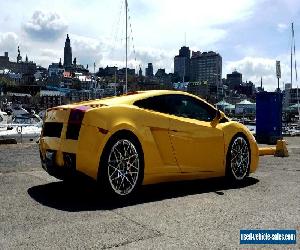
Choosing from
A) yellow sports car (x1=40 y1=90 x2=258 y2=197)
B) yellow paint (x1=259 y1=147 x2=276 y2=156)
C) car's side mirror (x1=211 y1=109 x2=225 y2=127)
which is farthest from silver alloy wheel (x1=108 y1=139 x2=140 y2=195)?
yellow paint (x1=259 y1=147 x2=276 y2=156)

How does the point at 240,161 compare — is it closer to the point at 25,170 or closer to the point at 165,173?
the point at 165,173

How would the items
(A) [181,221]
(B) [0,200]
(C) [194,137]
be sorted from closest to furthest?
(A) [181,221] < (B) [0,200] < (C) [194,137]

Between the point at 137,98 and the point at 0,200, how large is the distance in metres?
2.11

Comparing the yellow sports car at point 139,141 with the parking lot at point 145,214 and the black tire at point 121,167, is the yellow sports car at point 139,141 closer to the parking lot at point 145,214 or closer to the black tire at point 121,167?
the black tire at point 121,167

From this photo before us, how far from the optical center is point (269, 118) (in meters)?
16.6

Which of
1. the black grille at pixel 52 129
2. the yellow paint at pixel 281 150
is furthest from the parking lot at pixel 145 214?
the yellow paint at pixel 281 150

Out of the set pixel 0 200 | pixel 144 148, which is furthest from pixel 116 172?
pixel 0 200

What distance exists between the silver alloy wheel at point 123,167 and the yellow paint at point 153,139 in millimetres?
155

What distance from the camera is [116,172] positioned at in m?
5.21

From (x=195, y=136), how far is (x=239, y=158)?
112 centimetres

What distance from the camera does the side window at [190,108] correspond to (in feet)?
20.3

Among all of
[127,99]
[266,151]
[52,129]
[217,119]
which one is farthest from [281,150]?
[52,129]

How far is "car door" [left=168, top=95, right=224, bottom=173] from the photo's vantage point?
5.95m

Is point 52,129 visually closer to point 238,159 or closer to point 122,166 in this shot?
point 122,166
